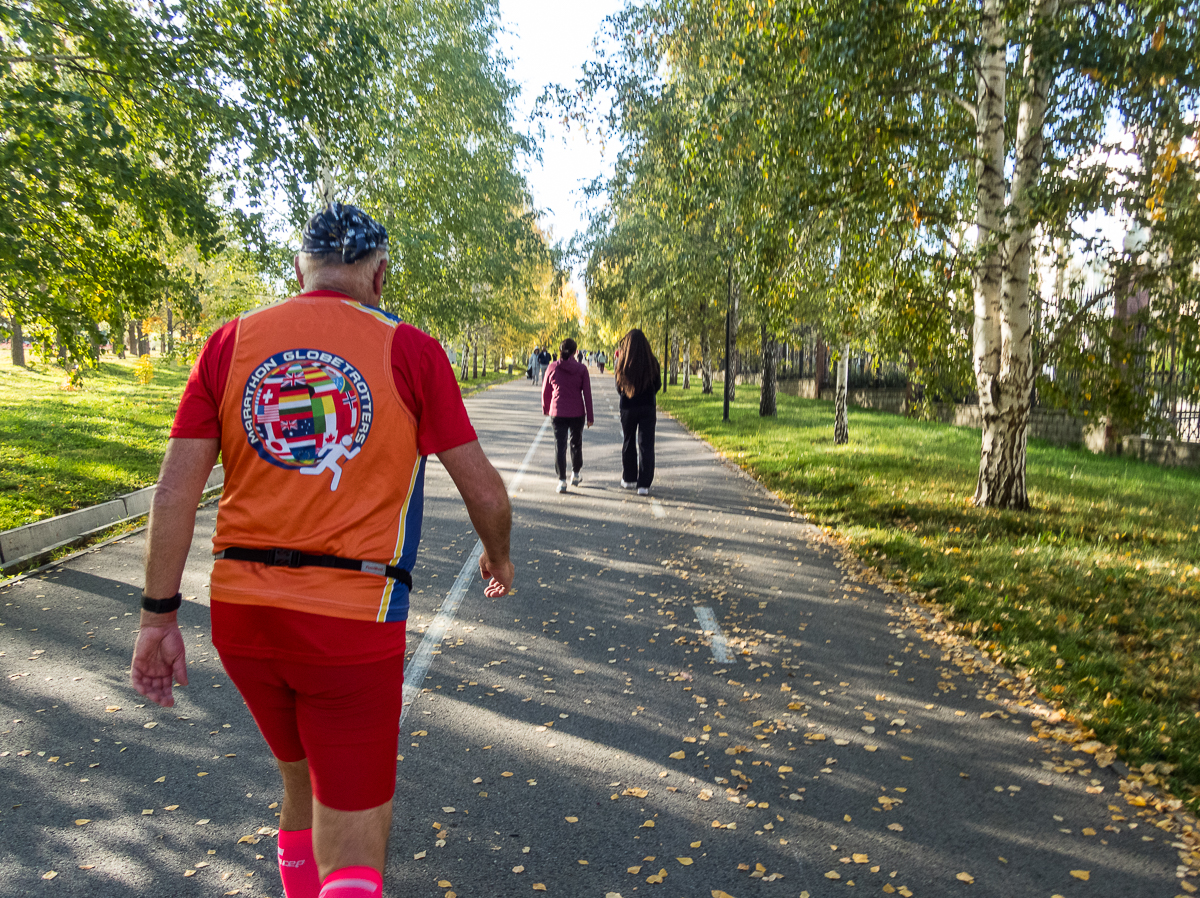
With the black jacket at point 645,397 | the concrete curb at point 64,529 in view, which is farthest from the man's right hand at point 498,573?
the black jacket at point 645,397

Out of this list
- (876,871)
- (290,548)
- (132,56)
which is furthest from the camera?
(132,56)

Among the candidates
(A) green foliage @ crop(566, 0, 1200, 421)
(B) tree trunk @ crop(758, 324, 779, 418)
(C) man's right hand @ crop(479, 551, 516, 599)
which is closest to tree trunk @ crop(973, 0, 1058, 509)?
(A) green foliage @ crop(566, 0, 1200, 421)

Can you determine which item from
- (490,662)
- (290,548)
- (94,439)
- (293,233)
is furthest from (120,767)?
(293,233)

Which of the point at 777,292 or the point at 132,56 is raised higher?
the point at 132,56

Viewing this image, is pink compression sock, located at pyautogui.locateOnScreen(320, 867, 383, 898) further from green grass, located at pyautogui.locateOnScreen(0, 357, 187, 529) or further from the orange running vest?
green grass, located at pyautogui.locateOnScreen(0, 357, 187, 529)

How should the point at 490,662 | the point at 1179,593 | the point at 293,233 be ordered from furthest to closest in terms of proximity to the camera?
the point at 293,233 < the point at 1179,593 < the point at 490,662

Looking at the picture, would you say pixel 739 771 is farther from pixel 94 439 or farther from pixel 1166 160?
pixel 94 439

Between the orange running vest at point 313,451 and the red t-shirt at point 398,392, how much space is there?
0.10 feet

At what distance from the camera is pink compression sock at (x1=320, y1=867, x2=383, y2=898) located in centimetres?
196

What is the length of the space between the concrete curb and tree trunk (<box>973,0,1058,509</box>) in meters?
8.54

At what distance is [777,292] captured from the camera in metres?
10.7

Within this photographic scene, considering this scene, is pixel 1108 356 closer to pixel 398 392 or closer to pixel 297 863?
pixel 398 392

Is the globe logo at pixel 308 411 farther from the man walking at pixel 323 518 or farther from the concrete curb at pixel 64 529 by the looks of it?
the concrete curb at pixel 64 529

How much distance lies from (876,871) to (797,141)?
7782 mm
